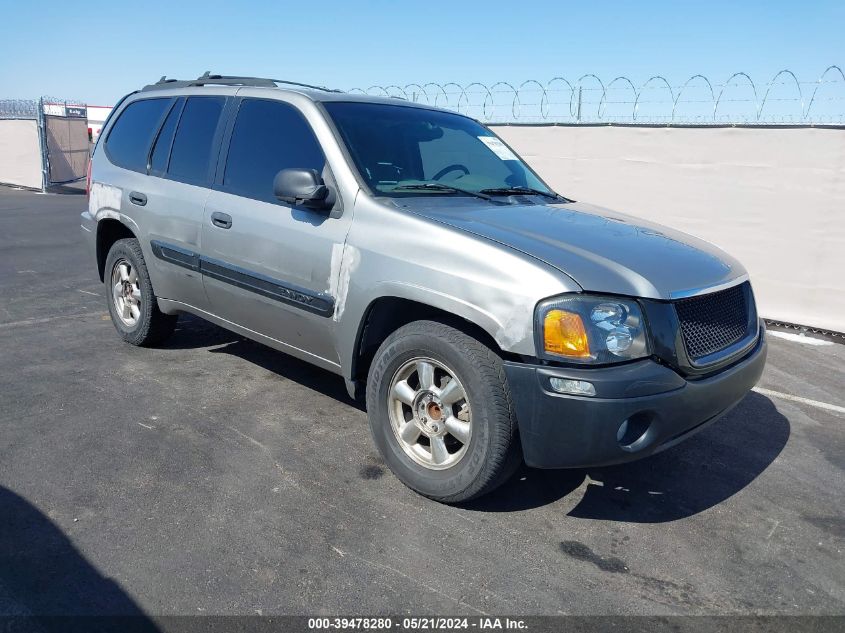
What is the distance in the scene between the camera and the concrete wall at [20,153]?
20656mm

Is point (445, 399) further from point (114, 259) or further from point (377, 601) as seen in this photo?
point (114, 259)

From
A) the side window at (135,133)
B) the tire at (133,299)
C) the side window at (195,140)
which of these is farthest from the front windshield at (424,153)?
the tire at (133,299)

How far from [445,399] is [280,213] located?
147 centimetres

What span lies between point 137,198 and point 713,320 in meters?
3.89

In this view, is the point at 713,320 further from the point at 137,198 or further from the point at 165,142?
the point at 137,198

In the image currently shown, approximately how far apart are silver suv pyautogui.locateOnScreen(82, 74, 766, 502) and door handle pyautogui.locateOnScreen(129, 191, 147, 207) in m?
0.05

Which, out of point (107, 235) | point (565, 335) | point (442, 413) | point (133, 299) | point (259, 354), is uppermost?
point (565, 335)

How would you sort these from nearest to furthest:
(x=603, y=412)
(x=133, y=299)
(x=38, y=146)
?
(x=603, y=412) → (x=133, y=299) → (x=38, y=146)

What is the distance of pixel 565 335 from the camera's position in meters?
2.91

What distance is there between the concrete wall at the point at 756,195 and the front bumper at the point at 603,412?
535 centimetres

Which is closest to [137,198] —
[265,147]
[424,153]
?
[265,147]

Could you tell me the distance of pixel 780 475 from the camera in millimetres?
4004

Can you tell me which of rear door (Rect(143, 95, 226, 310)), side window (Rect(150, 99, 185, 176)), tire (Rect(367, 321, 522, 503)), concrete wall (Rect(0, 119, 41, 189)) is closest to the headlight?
tire (Rect(367, 321, 522, 503))

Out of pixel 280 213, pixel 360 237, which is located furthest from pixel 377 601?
pixel 280 213
